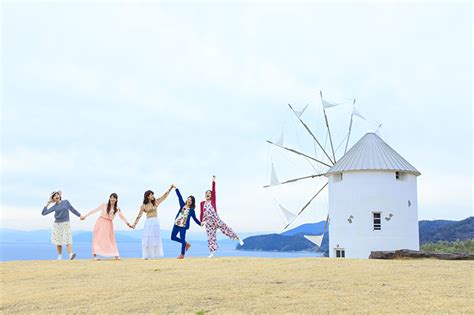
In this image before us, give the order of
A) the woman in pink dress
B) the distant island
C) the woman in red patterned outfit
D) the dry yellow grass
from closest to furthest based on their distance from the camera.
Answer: the dry yellow grass → the woman in pink dress → the woman in red patterned outfit → the distant island

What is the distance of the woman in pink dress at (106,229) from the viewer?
18781 millimetres

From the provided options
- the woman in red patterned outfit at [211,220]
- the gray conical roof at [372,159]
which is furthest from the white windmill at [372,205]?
the woman in red patterned outfit at [211,220]

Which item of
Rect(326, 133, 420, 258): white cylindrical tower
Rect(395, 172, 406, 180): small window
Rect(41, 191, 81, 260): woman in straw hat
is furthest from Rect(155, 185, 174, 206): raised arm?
Rect(395, 172, 406, 180): small window

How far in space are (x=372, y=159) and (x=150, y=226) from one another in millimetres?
14165

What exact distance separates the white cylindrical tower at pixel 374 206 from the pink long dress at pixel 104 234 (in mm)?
13411

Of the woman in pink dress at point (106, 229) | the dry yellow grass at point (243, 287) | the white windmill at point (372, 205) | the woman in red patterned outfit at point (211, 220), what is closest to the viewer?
the dry yellow grass at point (243, 287)

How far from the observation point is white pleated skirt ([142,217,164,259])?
1888 cm

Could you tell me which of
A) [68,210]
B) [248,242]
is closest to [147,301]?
[68,210]

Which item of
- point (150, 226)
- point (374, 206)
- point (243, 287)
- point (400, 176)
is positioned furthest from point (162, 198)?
point (400, 176)

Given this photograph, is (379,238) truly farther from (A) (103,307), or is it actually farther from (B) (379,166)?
(A) (103,307)

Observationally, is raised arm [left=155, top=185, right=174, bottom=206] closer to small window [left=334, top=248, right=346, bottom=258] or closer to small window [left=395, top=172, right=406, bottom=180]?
small window [left=334, top=248, right=346, bottom=258]

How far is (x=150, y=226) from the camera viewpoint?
62.0 feet

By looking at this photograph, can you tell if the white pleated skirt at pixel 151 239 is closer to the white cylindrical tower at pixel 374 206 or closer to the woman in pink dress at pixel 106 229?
the woman in pink dress at pixel 106 229

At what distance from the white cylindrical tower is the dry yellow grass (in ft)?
38.0
